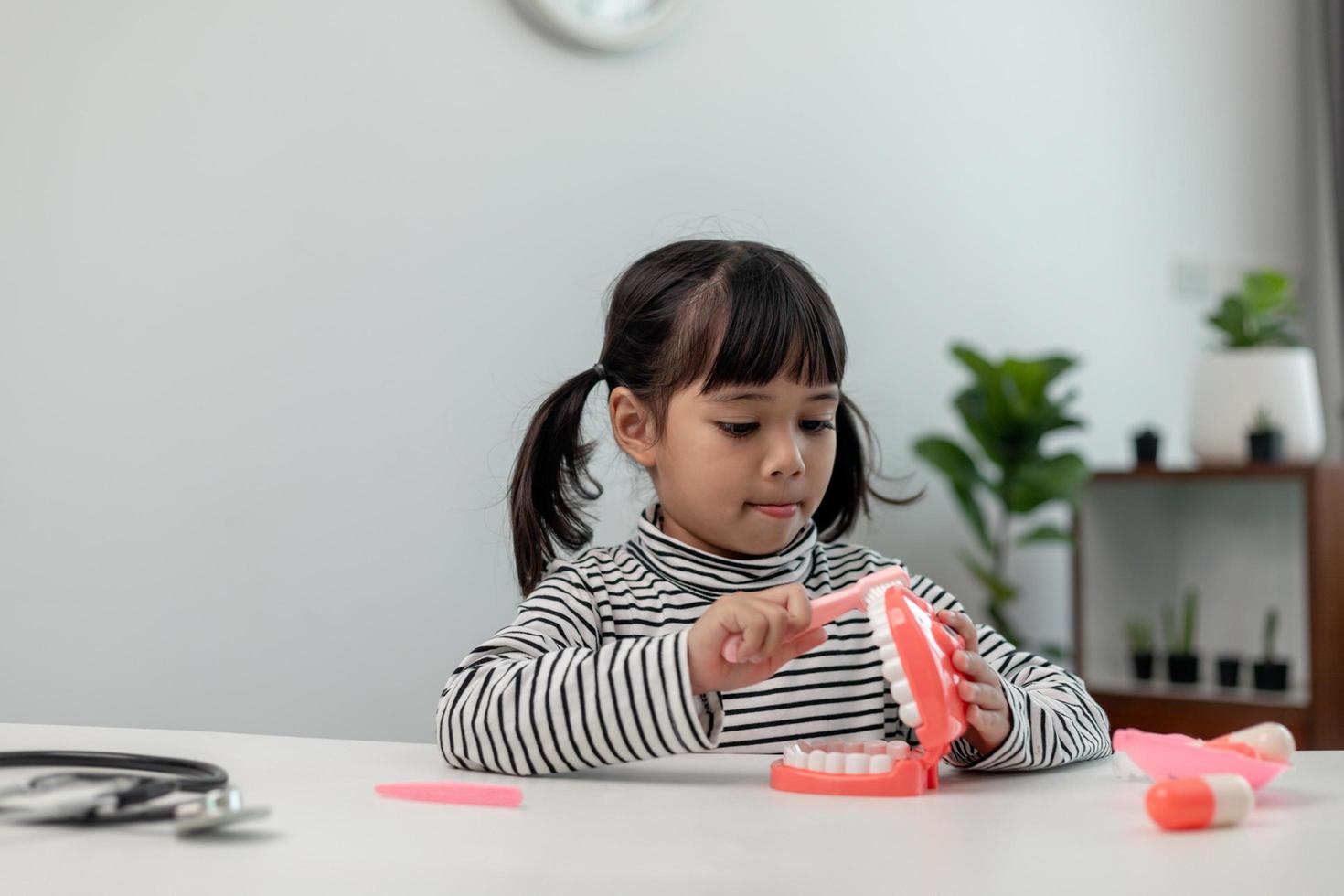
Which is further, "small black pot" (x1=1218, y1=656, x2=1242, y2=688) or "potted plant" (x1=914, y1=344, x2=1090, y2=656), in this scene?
"small black pot" (x1=1218, y1=656, x2=1242, y2=688)

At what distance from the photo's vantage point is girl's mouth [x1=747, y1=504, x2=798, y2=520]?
3.65ft

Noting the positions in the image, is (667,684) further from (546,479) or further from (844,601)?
(546,479)

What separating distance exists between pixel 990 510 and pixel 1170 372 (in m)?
0.72

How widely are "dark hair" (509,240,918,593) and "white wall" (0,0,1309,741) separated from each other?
414 millimetres

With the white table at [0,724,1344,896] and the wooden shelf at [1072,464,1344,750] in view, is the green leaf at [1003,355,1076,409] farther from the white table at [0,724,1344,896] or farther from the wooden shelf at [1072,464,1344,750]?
the white table at [0,724,1344,896]

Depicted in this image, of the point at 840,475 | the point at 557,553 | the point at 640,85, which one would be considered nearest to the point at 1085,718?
the point at 840,475

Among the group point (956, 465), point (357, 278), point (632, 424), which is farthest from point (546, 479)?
point (956, 465)

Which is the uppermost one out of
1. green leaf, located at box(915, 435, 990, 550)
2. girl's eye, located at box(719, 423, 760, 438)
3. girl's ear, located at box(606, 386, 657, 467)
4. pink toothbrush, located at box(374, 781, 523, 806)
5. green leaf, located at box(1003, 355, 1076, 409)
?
green leaf, located at box(1003, 355, 1076, 409)

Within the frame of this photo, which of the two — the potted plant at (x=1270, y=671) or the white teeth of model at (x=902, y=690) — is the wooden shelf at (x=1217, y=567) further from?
the white teeth of model at (x=902, y=690)

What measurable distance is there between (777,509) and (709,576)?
9 cm

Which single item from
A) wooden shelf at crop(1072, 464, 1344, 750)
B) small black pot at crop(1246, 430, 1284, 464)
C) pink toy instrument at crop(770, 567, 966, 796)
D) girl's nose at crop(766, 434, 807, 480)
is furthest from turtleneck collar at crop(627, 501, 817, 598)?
small black pot at crop(1246, 430, 1284, 464)

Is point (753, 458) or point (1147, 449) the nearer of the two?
point (753, 458)

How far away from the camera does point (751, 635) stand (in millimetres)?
776

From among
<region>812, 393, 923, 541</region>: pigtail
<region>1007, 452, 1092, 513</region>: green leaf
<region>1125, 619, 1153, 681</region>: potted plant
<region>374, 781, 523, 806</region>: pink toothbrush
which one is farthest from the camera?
<region>1125, 619, 1153, 681</region>: potted plant
